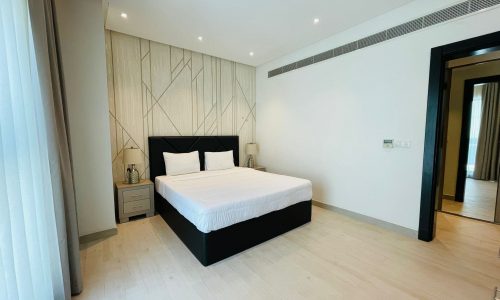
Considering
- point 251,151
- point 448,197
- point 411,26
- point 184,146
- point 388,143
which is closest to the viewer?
point 411,26

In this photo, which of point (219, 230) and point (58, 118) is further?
point (219, 230)

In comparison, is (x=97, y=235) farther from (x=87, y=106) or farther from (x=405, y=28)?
(x=405, y=28)

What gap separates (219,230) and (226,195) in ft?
1.42

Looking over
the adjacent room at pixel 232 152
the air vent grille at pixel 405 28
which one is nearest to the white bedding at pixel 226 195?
the adjacent room at pixel 232 152

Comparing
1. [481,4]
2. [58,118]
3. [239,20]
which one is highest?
[239,20]

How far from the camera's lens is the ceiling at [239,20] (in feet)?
8.39

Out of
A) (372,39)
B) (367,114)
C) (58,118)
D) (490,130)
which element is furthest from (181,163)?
(490,130)

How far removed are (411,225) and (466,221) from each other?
1.23 meters

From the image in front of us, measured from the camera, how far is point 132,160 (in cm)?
314

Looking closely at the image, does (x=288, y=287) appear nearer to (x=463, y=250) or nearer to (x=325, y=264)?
(x=325, y=264)

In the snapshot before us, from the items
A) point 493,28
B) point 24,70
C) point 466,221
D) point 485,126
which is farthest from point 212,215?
point 485,126

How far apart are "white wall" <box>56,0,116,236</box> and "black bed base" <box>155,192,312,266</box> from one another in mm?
837

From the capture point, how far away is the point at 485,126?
3809mm

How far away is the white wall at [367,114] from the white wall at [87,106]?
3.07 metres
